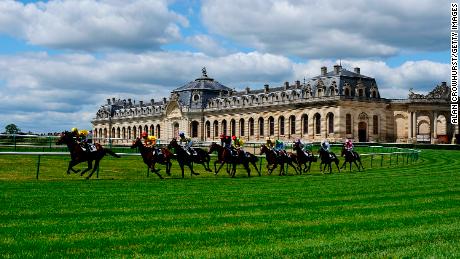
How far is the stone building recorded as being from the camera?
74250 mm

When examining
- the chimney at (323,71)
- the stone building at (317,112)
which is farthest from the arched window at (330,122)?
the chimney at (323,71)

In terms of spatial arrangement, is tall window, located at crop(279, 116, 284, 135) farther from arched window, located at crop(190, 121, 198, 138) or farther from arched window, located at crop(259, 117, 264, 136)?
arched window, located at crop(190, 121, 198, 138)

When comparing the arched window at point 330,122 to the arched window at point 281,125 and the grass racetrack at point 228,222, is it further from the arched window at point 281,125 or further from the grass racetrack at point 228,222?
the grass racetrack at point 228,222

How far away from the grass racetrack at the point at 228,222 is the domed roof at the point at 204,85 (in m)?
82.0

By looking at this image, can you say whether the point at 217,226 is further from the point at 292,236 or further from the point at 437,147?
the point at 437,147

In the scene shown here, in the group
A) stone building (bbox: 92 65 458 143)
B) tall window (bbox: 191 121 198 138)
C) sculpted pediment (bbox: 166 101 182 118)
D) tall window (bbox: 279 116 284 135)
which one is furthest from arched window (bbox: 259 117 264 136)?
sculpted pediment (bbox: 166 101 182 118)

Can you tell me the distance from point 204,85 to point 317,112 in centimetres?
2811

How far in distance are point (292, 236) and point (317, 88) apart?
69647 mm

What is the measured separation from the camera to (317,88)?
77875mm

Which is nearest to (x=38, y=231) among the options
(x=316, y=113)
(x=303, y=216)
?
(x=303, y=216)

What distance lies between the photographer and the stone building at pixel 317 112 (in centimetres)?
7425

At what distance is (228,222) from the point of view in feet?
35.7

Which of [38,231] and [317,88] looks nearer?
[38,231]

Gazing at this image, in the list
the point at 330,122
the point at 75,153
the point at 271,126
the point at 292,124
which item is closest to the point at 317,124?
the point at 330,122
